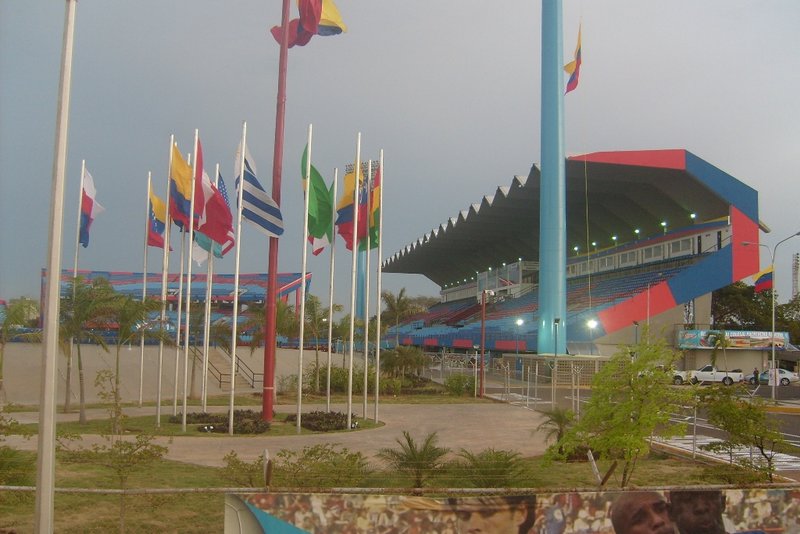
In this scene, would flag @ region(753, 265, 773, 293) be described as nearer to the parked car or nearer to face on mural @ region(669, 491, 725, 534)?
the parked car

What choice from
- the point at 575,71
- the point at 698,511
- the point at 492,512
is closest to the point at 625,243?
the point at 575,71

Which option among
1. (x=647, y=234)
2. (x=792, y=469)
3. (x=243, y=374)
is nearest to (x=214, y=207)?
(x=792, y=469)

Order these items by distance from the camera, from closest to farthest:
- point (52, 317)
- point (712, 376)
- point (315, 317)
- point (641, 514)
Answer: point (52, 317)
point (641, 514)
point (315, 317)
point (712, 376)

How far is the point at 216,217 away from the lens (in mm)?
19500

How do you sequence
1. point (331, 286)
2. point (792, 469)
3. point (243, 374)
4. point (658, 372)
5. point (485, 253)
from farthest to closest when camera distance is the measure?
point (485, 253)
point (243, 374)
point (331, 286)
point (792, 469)
point (658, 372)

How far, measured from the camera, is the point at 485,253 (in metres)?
86.2

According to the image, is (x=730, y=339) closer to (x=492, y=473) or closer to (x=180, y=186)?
(x=180, y=186)

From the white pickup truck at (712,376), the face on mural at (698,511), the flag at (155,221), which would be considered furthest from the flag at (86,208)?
the white pickup truck at (712,376)

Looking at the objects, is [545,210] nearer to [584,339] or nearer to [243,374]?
[584,339]

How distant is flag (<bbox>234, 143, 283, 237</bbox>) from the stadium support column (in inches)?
1133

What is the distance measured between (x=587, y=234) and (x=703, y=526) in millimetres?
58316

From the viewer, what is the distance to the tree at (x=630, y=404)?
9.63m

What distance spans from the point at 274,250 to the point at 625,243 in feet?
158

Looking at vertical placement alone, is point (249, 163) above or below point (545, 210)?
below
